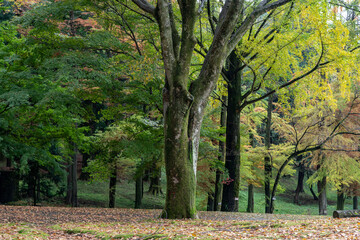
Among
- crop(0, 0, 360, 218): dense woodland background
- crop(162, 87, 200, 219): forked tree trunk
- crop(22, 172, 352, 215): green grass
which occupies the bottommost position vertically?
crop(22, 172, 352, 215): green grass

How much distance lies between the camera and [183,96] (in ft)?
27.1

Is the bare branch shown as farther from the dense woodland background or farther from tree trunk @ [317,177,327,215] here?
tree trunk @ [317,177,327,215]

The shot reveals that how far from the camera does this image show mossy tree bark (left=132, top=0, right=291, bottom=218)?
8172mm

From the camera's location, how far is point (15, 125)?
1276cm

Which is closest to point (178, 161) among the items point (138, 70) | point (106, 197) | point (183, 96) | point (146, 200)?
point (183, 96)

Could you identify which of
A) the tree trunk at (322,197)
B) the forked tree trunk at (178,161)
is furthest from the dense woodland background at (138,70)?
the tree trunk at (322,197)

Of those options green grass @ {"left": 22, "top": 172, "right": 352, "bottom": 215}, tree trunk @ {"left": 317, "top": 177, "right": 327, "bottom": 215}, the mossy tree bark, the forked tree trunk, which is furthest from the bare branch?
tree trunk @ {"left": 317, "top": 177, "right": 327, "bottom": 215}

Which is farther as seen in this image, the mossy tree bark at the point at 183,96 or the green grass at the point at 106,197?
the green grass at the point at 106,197

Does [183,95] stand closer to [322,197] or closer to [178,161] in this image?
[178,161]

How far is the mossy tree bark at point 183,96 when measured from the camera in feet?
26.8

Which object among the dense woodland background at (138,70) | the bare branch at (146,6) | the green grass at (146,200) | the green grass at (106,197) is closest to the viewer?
the bare branch at (146,6)

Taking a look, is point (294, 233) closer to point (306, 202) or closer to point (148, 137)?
point (148, 137)

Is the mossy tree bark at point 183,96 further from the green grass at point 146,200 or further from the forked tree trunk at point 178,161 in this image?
the green grass at point 146,200

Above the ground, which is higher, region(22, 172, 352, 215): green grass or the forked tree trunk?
the forked tree trunk
